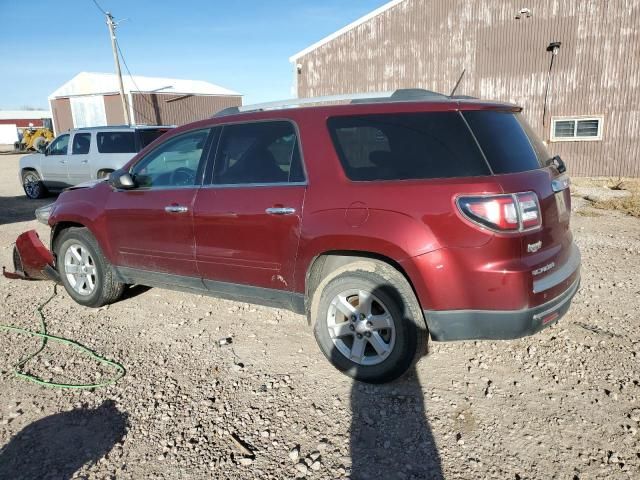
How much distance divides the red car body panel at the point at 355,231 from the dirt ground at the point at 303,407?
64cm

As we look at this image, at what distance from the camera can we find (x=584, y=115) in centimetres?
1447

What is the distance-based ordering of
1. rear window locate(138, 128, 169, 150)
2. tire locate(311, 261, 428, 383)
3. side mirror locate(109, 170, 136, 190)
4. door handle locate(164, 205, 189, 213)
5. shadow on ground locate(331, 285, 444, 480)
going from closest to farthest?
shadow on ground locate(331, 285, 444, 480) → tire locate(311, 261, 428, 383) → door handle locate(164, 205, 189, 213) → side mirror locate(109, 170, 136, 190) → rear window locate(138, 128, 169, 150)

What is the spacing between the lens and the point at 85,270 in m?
4.77

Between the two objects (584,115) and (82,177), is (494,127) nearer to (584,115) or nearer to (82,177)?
(82,177)

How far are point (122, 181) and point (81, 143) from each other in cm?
869

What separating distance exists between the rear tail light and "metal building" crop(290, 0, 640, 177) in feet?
45.2

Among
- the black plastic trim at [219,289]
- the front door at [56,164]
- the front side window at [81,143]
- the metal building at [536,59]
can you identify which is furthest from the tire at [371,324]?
the metal building at [536,59]

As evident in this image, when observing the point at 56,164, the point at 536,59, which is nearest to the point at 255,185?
the point at 56,164

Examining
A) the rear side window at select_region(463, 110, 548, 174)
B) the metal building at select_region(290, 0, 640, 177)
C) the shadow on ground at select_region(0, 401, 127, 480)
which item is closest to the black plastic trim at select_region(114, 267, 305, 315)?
the shadow on ground at select_region(0, 401, 127, 480)

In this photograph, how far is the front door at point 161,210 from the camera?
13.1 ft

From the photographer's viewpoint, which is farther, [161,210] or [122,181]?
[122,181]

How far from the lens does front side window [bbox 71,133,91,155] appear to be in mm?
11531

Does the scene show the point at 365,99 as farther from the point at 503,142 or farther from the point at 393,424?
the point at 393,424

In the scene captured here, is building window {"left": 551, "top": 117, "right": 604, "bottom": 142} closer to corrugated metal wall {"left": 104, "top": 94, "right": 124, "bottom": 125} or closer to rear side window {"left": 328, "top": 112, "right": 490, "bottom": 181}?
rear side window {"left": 328, "top": 112, "right": 490, "bottom": 181}
